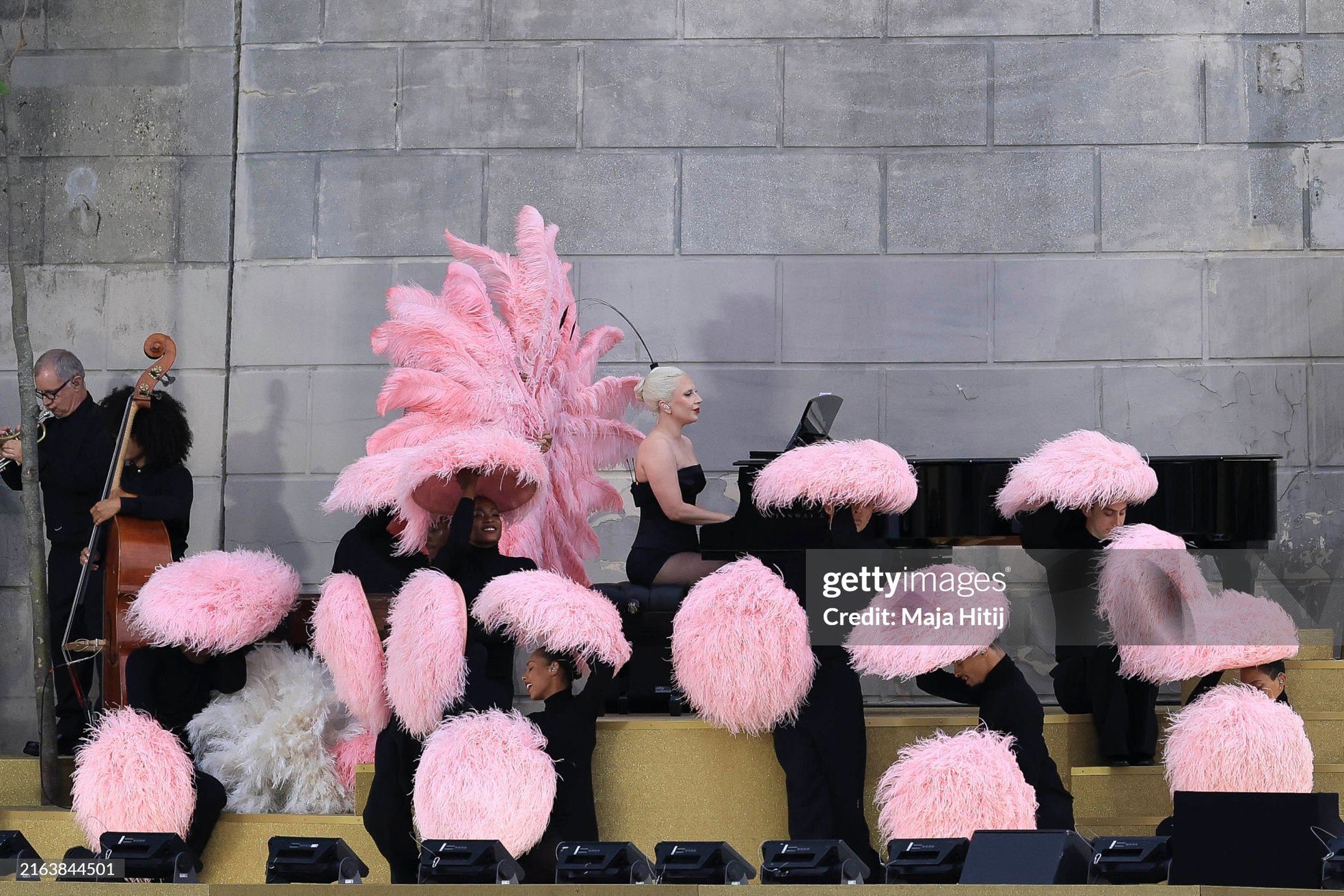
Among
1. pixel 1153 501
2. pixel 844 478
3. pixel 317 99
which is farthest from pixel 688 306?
pixel 844 478

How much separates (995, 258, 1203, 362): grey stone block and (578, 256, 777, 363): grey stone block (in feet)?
3.17

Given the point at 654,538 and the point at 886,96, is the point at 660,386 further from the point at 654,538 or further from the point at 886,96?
the point at 886,96

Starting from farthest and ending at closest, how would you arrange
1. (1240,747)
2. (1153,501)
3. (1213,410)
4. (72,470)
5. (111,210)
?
(111,210) → (1213,410) → (72,470) → (1153,501) → (1240,747)

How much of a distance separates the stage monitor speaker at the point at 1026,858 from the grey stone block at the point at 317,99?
433cm

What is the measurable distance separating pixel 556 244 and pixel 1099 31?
2.36 meters

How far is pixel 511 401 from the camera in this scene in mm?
4512

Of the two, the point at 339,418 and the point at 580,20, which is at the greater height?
the point at 580,20

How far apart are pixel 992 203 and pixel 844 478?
252 centimetres

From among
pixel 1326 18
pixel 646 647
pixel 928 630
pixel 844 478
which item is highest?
pixel 1326 18

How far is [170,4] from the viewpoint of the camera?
253 inches

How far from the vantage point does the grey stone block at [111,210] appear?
6.35 meters

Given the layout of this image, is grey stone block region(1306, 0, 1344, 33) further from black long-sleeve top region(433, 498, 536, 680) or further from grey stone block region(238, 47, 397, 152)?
black long-sleeve top region(433, 498, 536, 680)

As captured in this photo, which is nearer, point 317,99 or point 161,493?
point 161,493

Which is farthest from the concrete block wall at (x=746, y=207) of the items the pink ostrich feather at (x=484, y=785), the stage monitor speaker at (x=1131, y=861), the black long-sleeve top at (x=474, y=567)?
the stage monitor speaker at (x=1131, y=861)
